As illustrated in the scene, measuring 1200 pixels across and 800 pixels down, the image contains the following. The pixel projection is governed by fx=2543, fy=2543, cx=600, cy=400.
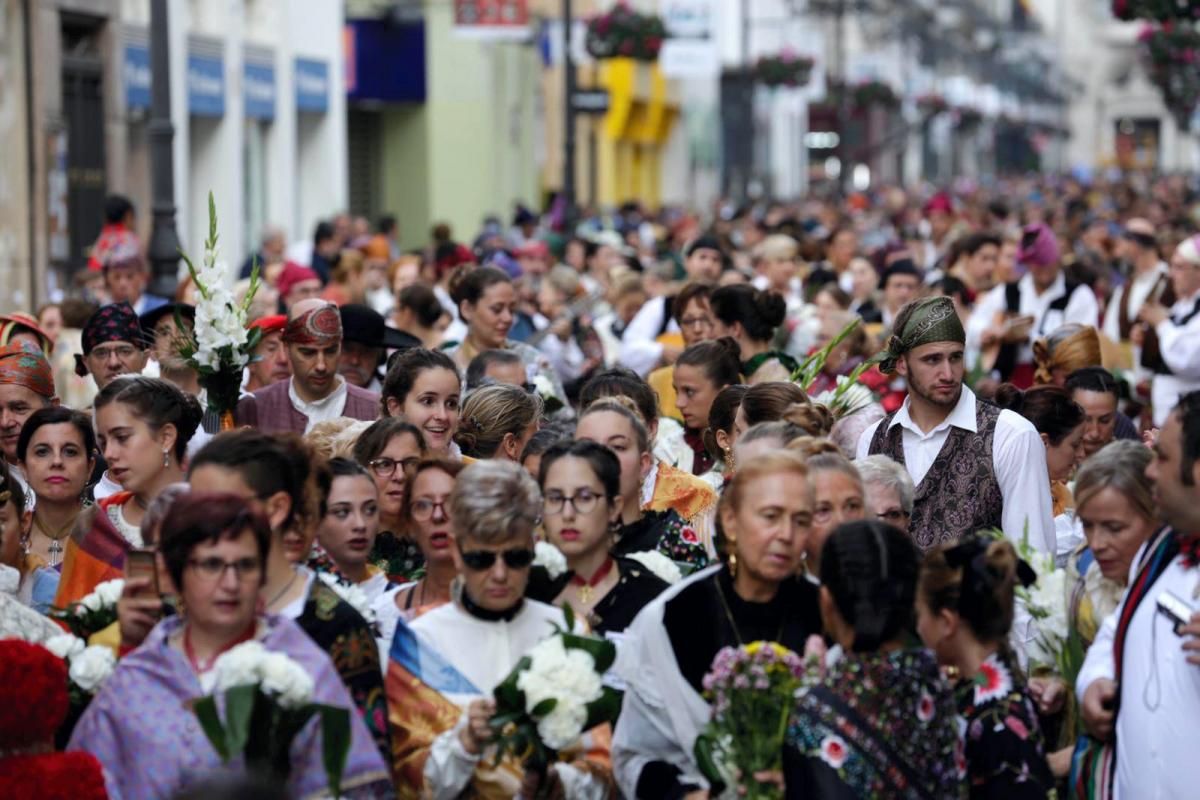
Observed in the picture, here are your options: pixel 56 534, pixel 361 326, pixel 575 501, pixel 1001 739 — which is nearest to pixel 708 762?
pixel 1001 739

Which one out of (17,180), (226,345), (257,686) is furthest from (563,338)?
(257,686)

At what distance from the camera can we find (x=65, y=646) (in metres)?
6.53

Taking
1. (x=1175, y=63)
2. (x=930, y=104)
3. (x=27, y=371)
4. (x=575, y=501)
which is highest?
(x=1175, y=63)

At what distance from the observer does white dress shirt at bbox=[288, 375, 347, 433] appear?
10.4m

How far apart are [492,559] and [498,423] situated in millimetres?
2969

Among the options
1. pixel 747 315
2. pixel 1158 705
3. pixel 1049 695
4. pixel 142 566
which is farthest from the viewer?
pixel 747 315

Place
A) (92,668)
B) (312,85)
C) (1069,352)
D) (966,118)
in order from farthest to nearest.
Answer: (966,118) → (312,85) → (1069,352) → (92,668)

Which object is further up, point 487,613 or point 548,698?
point 487,613

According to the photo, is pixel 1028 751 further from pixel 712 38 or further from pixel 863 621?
pixel 712 38

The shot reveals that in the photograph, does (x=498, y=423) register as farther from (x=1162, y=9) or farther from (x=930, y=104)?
(x=930, y=104)

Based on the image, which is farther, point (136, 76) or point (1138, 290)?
point (136, 76)

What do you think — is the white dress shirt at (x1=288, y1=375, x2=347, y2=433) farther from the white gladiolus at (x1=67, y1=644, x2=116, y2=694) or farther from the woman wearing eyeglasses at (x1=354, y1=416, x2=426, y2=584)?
the white gladiolus at (x1=67, y1=644, x2=116, y2=694)

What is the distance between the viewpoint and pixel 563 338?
631 inches

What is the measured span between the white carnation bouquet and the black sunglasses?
945mm
